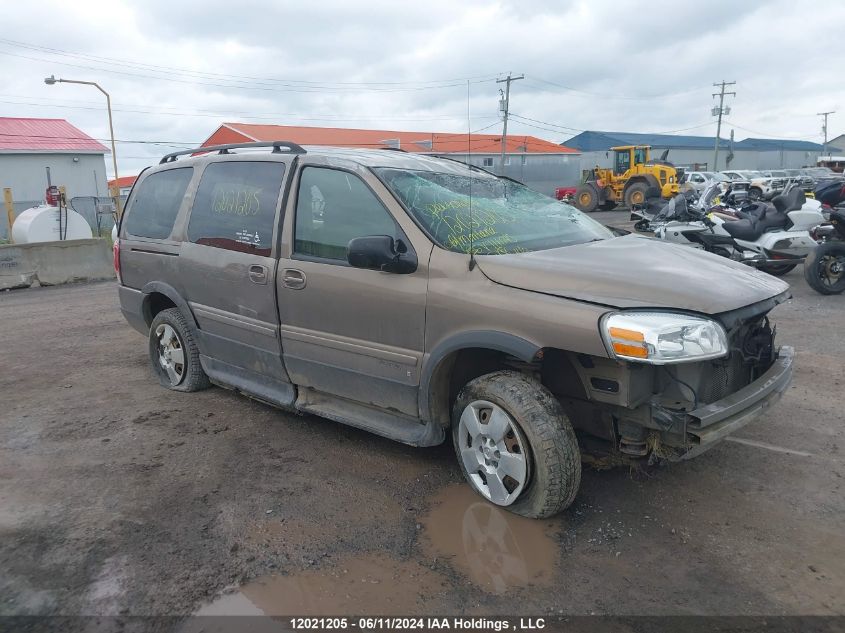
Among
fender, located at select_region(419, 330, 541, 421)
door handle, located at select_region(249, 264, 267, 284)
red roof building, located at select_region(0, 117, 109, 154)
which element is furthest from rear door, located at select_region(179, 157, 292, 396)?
red roof building, located at select_region(0, 117, 109, 154)

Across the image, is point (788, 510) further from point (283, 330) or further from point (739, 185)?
point (739, 185)

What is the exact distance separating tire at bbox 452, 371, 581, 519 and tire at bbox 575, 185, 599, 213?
26.2 m

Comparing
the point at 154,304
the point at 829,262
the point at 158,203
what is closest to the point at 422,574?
the point at 154,304

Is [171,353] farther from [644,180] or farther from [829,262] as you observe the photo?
[644,180]

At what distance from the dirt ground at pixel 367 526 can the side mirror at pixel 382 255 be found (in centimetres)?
125

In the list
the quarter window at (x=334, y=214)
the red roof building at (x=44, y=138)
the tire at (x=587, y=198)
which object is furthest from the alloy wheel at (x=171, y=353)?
the red roof building at (x=44, y=138)

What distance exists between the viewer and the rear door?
423 centimetres

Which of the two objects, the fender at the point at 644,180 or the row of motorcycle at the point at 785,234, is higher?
the fender at the point at 644,180

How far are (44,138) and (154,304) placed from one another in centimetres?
3757

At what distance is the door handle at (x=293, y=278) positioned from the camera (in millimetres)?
3963

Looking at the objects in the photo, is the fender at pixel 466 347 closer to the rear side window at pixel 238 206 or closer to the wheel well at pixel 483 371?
the wheel well at pixel 483 371

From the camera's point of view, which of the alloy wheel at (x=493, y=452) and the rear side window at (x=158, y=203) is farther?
the rear side window at (x=158, y=203)

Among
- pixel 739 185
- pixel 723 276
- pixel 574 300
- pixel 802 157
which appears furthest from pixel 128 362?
pixel 802 157

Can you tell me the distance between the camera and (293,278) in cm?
401
